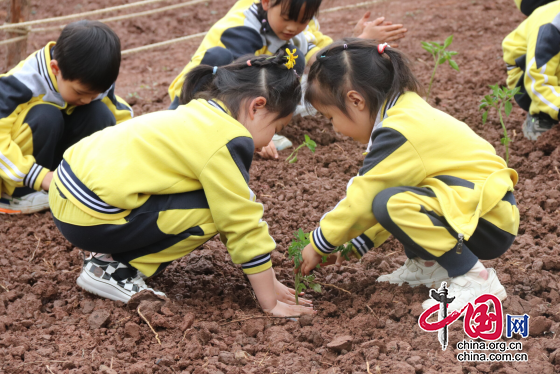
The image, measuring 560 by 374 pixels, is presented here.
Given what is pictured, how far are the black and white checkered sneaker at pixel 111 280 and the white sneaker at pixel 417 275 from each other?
92 centimetres

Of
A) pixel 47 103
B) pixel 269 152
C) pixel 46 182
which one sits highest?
pixel 47 103

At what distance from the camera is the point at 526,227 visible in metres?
2.69

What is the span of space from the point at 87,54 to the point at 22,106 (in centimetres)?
52

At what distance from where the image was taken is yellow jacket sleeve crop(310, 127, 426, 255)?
202 centimetres

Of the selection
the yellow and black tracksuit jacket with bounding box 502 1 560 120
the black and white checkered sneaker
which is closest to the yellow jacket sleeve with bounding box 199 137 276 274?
the black and white checkered sneaker

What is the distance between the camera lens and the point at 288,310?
2162mm

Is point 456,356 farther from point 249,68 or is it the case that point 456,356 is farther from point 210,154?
point 249,68

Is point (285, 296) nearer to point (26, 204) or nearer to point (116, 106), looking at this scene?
point (26, 204)

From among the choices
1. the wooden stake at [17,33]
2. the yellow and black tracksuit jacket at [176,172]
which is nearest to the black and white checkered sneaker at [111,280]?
the yellow and black tracksuit jacket at [176,172]

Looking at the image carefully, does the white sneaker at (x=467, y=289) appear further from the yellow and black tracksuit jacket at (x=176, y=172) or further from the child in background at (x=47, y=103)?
the child in background at (x=47, y=103)

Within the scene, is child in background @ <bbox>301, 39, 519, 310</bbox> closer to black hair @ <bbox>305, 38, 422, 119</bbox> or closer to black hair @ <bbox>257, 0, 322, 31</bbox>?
black hair @ <bbox>305, 38, 422, 119</bbox>

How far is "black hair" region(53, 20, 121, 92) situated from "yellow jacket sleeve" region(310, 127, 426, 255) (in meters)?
1.34

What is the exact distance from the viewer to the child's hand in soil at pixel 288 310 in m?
2.15

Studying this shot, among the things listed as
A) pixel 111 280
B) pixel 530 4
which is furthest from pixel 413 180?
pixel 530 4
